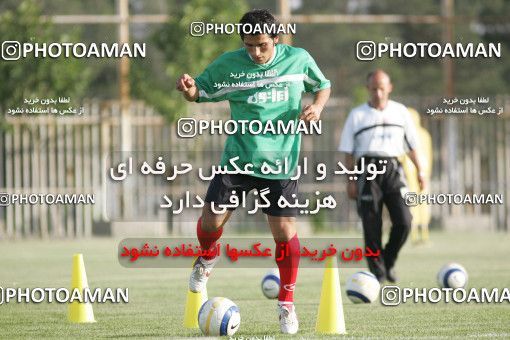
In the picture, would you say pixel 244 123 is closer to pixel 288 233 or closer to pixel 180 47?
pixel 288 233

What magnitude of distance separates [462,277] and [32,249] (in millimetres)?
12902

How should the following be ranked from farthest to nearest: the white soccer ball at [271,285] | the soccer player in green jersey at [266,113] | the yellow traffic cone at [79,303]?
the white soccer ball at [271,285] < the yellow traffic cone at [79,303] < the soccer player in green jersey at [266,113]

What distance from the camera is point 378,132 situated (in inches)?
519

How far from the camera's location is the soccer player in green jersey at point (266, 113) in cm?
896

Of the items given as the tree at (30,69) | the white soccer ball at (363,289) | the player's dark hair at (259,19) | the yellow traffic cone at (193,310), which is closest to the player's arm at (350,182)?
the white soccer ball at (363,289)

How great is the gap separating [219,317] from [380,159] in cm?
504

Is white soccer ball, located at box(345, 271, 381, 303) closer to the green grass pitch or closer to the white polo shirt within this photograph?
the green grass pitch

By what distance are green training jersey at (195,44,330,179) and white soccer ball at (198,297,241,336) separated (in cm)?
104

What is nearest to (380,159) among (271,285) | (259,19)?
(271,285)

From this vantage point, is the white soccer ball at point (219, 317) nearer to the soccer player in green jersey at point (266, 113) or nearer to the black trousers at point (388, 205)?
the soccer player in green jersey at point (266, 113)

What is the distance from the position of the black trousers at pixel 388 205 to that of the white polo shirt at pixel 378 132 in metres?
0.13

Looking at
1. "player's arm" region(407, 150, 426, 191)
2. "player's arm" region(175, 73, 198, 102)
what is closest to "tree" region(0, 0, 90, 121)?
"player's arm" region(407, 150, 426, 191)

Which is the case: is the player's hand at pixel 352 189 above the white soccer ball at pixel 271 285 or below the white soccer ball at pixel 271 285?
above

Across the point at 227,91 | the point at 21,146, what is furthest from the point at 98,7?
the point at 227,91
